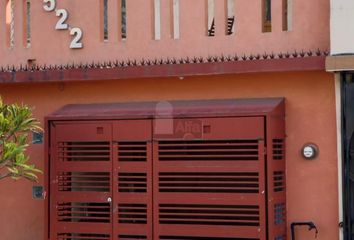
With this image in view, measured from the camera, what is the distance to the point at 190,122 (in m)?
9.84

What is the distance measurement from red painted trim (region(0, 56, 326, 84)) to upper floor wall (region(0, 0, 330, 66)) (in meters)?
0.45

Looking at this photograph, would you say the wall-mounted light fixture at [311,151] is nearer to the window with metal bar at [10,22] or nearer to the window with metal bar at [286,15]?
the window with metal bar at [286,15]

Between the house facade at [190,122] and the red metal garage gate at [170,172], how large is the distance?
0.05 ft

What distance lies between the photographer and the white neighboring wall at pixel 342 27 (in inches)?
370

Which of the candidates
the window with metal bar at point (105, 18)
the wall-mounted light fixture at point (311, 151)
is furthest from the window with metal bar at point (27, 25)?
the wall-mounted light fixture at point (311, 151)

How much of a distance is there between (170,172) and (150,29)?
6.79 ft

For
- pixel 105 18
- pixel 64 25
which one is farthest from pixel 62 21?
pixel 105 18

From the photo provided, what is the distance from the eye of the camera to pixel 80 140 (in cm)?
1034

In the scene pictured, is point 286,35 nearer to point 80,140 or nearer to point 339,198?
point 339,198

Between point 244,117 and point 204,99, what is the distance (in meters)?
0.92

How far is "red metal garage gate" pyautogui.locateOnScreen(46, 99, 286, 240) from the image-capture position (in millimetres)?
9562

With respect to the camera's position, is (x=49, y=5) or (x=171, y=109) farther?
(x=49, y=5)

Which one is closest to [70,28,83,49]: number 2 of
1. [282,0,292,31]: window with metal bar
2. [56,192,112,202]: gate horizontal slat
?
[56,192,112,202]: gate horizontal slat

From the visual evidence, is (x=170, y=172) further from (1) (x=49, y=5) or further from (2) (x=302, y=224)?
(1) (x=49, y=5)
